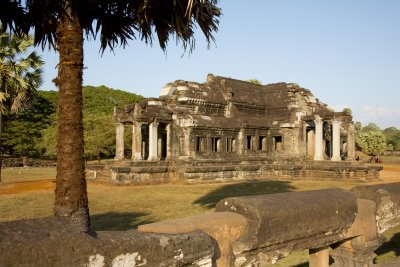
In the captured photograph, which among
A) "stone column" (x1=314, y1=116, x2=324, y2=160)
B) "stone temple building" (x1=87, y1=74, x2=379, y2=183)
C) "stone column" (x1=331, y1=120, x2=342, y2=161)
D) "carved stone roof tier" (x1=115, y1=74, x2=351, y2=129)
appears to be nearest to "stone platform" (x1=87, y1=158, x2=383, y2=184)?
"stone temple building" (x1=87, y1=74, x2=379, y2=183)

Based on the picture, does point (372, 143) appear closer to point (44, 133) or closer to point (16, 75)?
point (44, 133)

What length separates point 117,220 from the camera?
37.7 feet

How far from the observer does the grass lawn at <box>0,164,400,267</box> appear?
10.6m

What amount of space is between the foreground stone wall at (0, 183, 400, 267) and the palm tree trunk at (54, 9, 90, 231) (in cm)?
176

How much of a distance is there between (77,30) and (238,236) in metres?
3.25

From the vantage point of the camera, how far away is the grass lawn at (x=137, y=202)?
1059cm

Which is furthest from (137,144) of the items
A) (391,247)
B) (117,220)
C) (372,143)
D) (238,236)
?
(372,143)

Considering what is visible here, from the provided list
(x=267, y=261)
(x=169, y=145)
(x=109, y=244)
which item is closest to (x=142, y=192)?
(x=169, y=145)

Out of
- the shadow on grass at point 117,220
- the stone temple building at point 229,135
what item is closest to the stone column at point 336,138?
the stone temple building at point 229,135

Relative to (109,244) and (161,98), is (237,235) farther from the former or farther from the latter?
(161,98)

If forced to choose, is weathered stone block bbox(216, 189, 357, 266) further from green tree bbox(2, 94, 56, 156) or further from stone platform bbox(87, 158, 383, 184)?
green tree bbox(2, 94, 56, 156)

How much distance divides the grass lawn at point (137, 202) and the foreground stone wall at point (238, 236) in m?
2.65

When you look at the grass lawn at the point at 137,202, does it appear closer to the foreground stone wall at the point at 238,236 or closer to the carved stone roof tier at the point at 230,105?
the foreground stone wall at the point at 238,236

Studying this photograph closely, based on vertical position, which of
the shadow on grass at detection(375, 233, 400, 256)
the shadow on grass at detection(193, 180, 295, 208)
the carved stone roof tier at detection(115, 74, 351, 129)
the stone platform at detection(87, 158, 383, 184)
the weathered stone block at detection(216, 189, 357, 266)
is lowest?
the shadow on grass at detection(375, 233, 400, 256)
